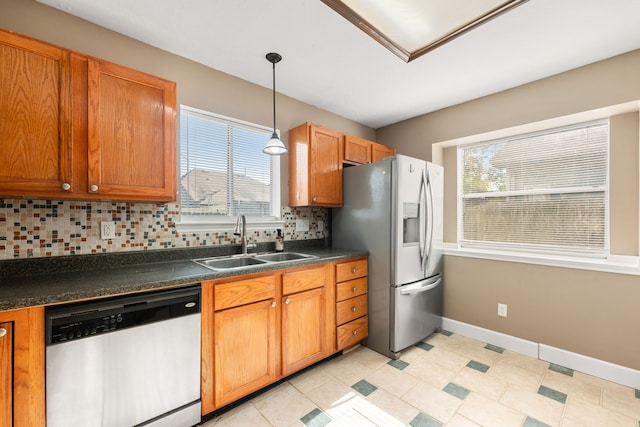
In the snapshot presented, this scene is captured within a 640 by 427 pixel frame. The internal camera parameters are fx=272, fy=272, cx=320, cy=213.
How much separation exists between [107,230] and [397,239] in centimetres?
Result: 216

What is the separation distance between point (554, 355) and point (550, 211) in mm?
1255

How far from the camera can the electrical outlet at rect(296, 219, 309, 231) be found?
2891mm

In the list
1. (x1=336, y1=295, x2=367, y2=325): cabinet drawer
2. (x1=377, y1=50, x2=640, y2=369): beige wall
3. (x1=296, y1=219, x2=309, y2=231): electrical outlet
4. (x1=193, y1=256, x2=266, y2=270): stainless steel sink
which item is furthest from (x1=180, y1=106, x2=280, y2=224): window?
(x1=377, y1=50, x2=640, y2=369): beige wall

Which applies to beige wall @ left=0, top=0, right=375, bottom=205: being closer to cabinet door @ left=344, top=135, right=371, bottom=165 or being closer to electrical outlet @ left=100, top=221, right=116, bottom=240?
cabinet door @ left=344, top=135, right=371, bottom=165

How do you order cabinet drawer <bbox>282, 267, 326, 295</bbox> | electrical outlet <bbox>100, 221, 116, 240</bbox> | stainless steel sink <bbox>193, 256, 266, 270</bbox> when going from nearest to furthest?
electrical outlet <bbox>100, 221, 116, 240</bbox> → cabinet drawer <bbox>282, 267, 326, 295</bbox> → stainless steel sink <bbox>193, 256, 266, 270</bbox>

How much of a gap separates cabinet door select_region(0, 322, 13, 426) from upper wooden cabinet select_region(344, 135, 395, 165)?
261 cm

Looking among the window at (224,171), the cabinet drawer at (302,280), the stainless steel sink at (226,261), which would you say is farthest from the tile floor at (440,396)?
the window at (224,171)

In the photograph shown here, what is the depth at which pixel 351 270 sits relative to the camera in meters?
2.46

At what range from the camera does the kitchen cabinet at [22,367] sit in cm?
109

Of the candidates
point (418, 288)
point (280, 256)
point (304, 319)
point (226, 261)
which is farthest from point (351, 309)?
point (226, 261)

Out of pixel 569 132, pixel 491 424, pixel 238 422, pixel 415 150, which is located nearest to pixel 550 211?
pixel 569 132

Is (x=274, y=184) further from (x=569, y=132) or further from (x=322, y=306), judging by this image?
(x=569, y=132)

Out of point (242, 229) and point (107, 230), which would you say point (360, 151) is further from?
point (107, 230)

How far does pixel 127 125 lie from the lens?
160cm
